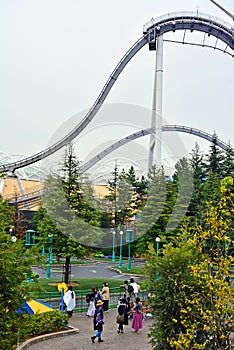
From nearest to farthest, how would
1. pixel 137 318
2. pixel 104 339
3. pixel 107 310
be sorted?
pixel 104 339 < pixel 137 318 < pixel 107 310

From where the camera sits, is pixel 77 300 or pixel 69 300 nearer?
pixel 69 300

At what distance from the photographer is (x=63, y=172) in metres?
23.6

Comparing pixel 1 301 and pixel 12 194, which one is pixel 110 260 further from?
pixel 1 301

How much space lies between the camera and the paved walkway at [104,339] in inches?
464

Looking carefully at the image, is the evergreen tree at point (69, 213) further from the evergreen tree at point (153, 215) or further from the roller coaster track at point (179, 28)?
the roller coaster track at point (179, 28)

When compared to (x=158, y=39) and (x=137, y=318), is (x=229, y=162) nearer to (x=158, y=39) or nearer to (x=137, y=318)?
(x=158, y=39)

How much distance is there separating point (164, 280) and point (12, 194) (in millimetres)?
45518

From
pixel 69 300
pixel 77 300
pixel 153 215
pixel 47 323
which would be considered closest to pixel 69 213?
pixel 77 300

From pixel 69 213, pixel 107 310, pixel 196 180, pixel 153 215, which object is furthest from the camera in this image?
pixel 196 180

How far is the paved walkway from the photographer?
11789 mm

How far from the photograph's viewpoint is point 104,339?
1273 cm

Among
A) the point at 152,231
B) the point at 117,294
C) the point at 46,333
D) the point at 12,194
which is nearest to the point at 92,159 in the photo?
the point at 12,194

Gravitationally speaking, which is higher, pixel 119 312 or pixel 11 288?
pixel 11 288

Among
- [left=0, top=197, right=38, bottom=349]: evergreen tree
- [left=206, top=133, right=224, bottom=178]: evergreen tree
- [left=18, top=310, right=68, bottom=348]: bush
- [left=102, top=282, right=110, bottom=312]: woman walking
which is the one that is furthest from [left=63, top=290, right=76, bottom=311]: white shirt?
[left=206, top=133, right=224, bottom=178]: evergreen tree
